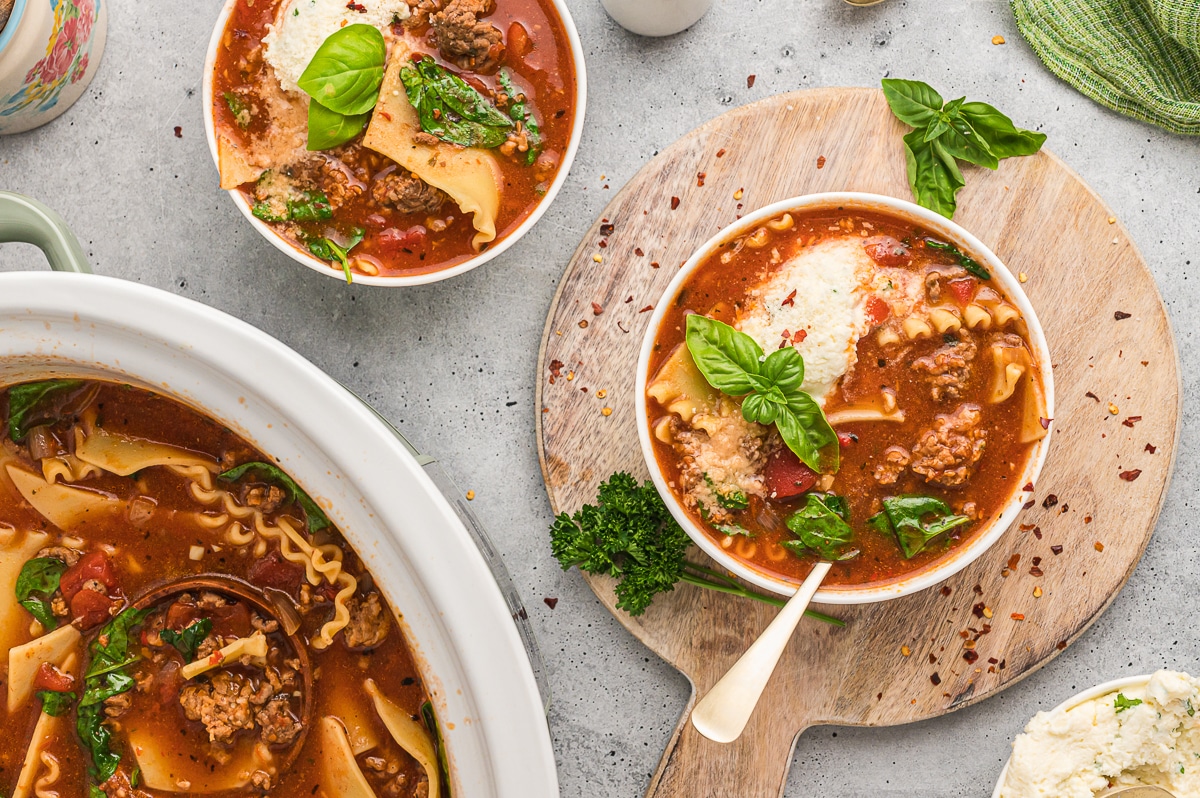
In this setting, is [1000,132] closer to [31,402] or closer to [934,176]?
[934,176]

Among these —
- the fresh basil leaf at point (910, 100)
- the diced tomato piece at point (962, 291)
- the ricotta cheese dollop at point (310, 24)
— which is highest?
the ricotta cheese dollop at point (310, 24)

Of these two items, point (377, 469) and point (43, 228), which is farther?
point (43, 228)

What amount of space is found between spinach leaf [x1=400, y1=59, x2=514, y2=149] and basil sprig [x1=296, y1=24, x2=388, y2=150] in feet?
0.34

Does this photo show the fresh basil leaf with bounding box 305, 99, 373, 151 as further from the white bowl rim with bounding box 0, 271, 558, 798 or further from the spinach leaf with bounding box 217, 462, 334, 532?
the spinach leaf with bounding box 217, 462, 334, 532

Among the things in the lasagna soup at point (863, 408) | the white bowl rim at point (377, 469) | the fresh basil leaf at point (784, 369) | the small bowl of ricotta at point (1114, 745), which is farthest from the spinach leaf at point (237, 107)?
the small bowl of ricotta at point (1114, 745)

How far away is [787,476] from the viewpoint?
2672 mm

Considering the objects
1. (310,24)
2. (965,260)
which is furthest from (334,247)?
(965,260)

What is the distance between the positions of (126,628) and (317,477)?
94 cm

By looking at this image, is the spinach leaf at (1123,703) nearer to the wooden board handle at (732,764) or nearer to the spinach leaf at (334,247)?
the wooden board handle at (732,764)

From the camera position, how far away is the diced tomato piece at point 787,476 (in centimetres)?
267

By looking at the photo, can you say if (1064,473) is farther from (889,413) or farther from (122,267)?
(122,267)

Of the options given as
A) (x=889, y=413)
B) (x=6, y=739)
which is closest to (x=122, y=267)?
(x=6, y=739)

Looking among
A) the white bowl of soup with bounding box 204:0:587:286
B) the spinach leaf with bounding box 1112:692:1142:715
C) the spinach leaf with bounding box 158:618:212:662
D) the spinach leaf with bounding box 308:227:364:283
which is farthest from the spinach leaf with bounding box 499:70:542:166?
the spinach leaf with bounding box 1112:692:1142:715

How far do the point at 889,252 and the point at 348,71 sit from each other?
1731 millimetres
